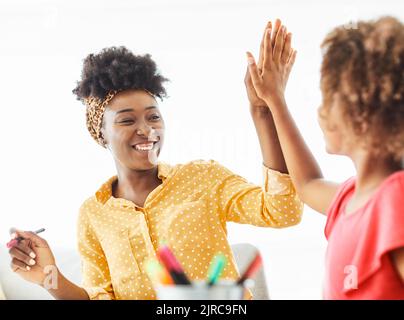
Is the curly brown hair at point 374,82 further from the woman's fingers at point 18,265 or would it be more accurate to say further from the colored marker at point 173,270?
the woman's fingers at point 18,265

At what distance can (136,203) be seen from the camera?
113 centimetres

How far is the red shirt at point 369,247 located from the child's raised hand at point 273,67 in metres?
0.20

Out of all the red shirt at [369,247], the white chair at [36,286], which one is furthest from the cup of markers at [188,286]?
the white chair at [36,286]

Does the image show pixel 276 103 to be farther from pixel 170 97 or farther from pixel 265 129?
pixel 170 97

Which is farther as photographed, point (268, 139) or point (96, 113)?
point (96, 113)

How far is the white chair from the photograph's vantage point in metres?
1.10

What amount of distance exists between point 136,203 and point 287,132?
0.99 ft

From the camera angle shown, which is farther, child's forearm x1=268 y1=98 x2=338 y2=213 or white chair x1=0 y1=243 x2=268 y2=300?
white chair x1=0 y1=243 x2=268 y2=300

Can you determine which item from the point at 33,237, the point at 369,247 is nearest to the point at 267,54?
the point at 369,247

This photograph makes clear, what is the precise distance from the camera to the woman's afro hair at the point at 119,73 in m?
1.12

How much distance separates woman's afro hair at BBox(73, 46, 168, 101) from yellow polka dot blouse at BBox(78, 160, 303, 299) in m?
0.14

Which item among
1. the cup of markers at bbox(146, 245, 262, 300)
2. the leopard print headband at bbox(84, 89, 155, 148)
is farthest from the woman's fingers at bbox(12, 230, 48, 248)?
the cup of markers at bbox(146, 245, 262, 300)

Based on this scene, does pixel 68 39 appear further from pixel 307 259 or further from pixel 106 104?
pixel 307 259

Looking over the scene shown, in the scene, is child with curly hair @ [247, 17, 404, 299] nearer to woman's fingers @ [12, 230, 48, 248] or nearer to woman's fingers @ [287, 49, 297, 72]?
woman's fingers @ [287, 49, 297, 72]
